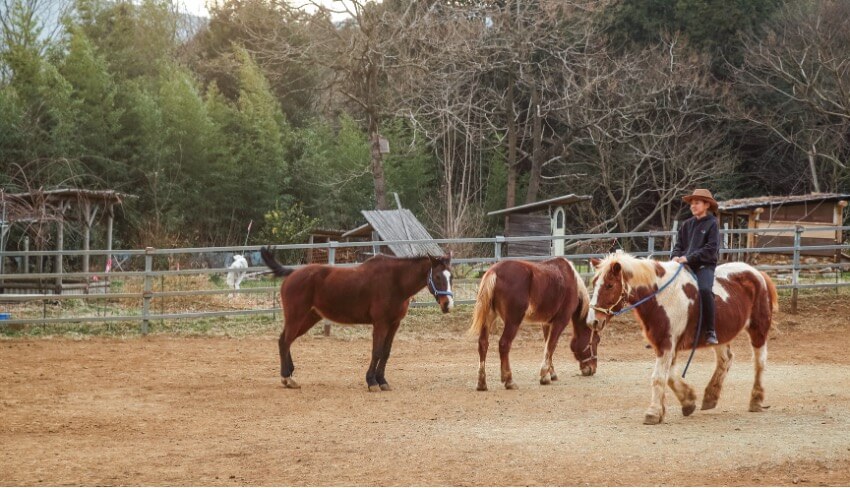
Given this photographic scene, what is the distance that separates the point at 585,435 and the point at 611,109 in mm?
20734

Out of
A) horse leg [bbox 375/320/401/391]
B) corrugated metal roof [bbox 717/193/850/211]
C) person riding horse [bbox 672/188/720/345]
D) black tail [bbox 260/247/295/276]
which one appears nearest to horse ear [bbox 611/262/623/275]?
person riding horse [bbox 672/188/720/345]

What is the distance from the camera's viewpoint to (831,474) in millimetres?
6035

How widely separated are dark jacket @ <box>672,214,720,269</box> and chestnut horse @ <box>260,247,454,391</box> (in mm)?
2504

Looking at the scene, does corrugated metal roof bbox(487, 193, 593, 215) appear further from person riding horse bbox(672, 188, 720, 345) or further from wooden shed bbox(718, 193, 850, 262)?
person riding horse bbox(672, 188, 720, 345)

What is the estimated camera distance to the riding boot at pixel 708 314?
25.6 ft

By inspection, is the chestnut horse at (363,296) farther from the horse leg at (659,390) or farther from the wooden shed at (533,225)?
the wooden shed at (533,225)

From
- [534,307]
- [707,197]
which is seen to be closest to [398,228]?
[534,307]

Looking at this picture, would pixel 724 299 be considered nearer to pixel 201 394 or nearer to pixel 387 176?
Answer: pixel 201 394

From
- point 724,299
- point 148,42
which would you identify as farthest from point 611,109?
point 724,299

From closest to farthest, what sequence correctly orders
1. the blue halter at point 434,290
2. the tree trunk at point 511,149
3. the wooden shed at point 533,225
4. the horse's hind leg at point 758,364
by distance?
the horse's hind leg at point 758,364, the blue halter at point 434,290, the wooden shed at point 533,225, the tree trunk at point 511,149

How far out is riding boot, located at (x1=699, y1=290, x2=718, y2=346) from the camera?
781cm

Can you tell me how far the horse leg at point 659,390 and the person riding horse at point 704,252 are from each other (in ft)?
1.33

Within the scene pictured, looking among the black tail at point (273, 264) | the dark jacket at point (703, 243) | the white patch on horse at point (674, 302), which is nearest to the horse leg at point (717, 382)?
the white patch on horse at point (674, 302)

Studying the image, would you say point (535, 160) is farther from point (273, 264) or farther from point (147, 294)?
point (273, 264)
